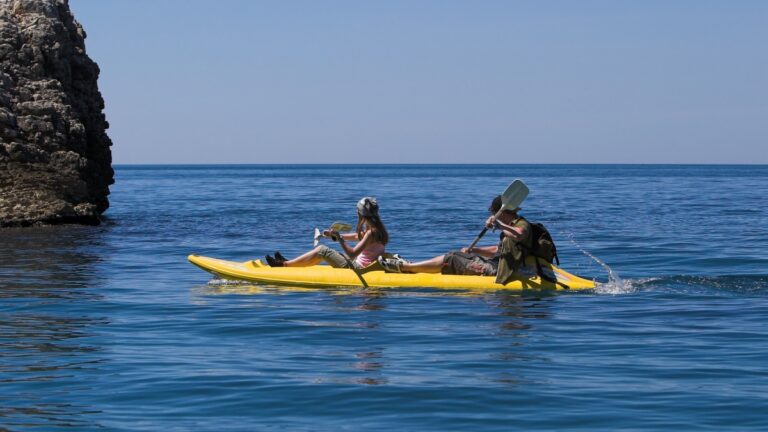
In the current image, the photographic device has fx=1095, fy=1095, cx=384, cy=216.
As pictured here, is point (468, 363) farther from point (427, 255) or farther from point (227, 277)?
point (427, 255)

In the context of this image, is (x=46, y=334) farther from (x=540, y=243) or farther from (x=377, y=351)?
(x=540, y=243)

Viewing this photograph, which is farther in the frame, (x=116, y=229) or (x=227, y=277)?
(x=116, y=229)

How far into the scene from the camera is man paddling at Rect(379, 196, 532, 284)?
13602 mm

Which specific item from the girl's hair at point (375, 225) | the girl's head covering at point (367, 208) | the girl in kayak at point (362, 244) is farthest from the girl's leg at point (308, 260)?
the girl's head covering at point (367, 208)

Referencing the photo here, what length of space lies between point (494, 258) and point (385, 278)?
1.46 m

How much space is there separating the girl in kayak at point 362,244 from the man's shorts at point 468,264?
877 mm

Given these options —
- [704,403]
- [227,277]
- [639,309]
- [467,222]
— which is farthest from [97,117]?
[704,403]

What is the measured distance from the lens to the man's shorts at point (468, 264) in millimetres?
14234

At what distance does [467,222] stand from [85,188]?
34.0 feet

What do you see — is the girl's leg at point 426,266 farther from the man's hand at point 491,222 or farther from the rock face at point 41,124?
the rock face at point 41,124

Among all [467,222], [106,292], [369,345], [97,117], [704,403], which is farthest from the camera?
[467,222]

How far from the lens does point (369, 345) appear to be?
10.4 meters

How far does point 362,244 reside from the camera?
568 inches

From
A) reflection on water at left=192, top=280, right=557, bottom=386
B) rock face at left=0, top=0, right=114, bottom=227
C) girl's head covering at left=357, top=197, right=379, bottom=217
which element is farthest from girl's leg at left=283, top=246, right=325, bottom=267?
rock face at left=0, top=0, right=114, bottom=227
